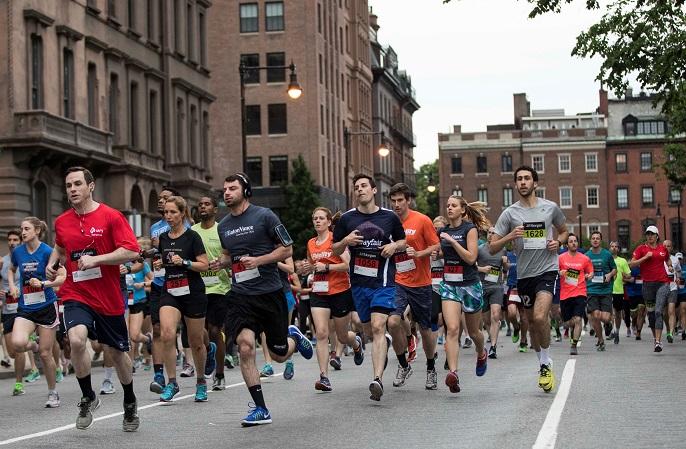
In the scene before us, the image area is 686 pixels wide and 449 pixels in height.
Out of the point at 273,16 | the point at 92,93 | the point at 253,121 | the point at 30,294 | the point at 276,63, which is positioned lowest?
the point at 30,294

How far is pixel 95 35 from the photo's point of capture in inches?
1828

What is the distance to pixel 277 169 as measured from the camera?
266 ft

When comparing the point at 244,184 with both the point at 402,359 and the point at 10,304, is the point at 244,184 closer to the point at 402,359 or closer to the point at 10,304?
the point at 402,359

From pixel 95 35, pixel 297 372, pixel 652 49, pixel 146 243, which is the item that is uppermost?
pixel 95 35

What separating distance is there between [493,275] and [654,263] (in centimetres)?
399

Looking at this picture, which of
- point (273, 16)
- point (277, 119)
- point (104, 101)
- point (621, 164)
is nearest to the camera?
point (104, 101)

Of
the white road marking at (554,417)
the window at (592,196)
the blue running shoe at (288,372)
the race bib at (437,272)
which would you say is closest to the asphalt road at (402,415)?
the white road marking at (554,417)

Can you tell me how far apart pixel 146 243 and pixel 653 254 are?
1028cm

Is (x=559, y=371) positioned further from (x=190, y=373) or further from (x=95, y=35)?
(x=95, y=35)

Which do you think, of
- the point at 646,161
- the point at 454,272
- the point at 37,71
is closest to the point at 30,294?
the point at 454,272

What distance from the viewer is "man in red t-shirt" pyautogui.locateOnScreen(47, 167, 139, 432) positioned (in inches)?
451

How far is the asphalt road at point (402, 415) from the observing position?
35.1 feet

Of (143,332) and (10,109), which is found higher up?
(10,109)

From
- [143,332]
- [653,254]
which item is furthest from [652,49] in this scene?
[143,332]
